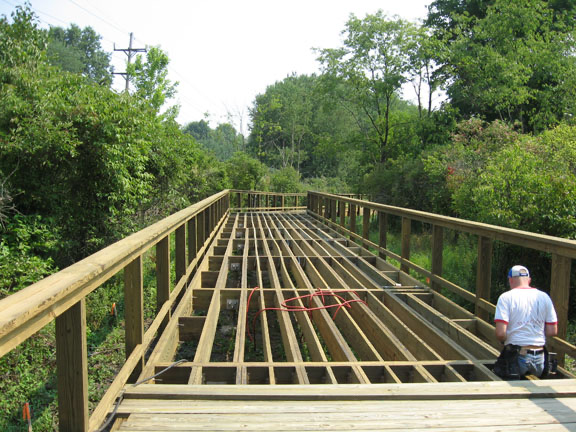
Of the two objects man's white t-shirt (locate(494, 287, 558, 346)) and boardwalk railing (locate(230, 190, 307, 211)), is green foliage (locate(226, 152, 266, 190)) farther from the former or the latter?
man's white t-shirt (locate(494, 287, 558, 346))

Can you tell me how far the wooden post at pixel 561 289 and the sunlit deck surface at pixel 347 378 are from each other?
0.36 meters

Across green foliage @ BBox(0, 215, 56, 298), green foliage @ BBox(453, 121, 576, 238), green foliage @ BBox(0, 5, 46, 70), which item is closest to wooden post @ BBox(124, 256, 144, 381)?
green foliage @ BBox(0, 215, 56, 298)

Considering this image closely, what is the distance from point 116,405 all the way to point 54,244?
272 inches

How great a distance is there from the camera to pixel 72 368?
1.75 meters

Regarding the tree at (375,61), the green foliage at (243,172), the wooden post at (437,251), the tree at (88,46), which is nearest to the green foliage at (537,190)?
the wooden post at (437,251)

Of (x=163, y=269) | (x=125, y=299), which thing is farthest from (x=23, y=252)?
(x=125, y=299)

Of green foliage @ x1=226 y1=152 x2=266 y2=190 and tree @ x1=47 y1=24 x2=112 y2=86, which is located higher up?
tree @ x1=47 y1=24 x2=112 y2=86

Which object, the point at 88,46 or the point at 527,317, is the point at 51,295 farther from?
the point at 88,46

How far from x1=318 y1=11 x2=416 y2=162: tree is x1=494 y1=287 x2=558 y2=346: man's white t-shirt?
1946cm

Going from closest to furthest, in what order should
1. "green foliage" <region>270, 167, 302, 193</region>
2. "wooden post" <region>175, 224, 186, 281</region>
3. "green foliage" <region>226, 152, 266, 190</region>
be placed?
"wooden post" <region>175, 224, 186, 281</region>, "green foliage" <region>226, 152, 266, 190</region>, "green foliage" <region>270, 167, 302, 193</region>

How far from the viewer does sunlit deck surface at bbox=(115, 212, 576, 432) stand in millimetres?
2141

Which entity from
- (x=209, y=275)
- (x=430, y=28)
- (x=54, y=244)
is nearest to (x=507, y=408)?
(x=209, y=275)

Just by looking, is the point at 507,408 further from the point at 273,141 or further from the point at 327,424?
the point at 273,141

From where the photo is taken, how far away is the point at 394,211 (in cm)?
562
